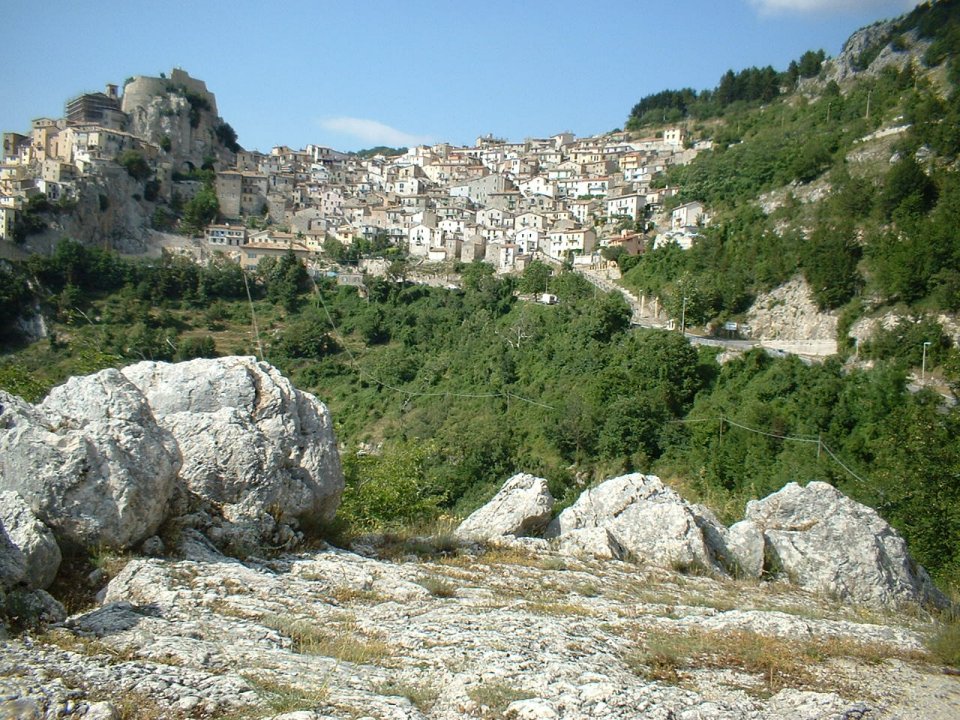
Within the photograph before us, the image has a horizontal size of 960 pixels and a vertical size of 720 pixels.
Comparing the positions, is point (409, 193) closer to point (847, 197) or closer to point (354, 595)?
point (847, 197)

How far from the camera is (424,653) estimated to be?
17.5 ft

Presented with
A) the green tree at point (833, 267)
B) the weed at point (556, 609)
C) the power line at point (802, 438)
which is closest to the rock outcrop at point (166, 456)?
the weed at point (556, 609)

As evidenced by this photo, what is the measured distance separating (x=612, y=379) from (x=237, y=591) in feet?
106

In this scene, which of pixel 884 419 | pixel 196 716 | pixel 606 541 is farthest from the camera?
pixel 884 419

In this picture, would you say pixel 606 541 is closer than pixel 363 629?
No

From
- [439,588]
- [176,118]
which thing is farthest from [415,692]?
[176,118]

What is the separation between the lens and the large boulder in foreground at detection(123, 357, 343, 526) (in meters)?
7.40

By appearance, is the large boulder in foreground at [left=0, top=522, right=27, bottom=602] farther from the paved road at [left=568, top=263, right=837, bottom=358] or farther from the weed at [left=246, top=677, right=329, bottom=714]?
the paved road at [left=568, top=263, right=837, bottom=358]

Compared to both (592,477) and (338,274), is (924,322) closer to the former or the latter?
(592,477)

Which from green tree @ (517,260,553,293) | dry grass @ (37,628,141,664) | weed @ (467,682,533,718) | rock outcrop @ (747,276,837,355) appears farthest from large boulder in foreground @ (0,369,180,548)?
green tree @ (517,260,553,293)

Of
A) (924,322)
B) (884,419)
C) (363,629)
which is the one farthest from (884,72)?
(363,629)

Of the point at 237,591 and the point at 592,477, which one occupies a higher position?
the point at 237,591

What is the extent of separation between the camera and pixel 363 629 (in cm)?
574

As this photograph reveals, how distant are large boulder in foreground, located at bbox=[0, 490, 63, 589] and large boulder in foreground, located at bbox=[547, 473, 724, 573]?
19.4 feet
